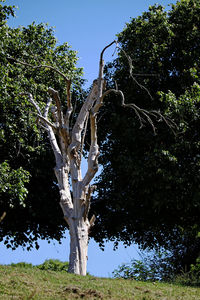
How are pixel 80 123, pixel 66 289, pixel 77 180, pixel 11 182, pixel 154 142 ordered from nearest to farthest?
1. pixel 66 289
2. pixel 77 180
3. pixel 80 123
4. pixel 11 182
5. pixel 154 142

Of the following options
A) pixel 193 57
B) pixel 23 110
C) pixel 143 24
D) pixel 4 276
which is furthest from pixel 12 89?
pixel 4 276

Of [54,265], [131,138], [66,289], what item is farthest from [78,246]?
[54,265]

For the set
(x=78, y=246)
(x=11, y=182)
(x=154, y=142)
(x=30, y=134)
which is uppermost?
(x=30, y=134)

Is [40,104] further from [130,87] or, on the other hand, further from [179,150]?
[179,150]

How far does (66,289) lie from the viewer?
28.2ft

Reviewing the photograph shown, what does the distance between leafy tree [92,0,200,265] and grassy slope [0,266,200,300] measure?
6430 mm

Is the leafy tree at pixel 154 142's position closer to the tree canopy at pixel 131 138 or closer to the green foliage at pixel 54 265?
the tree canopy at pixel 131 138

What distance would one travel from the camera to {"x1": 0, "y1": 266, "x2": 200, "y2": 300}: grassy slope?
813 cm

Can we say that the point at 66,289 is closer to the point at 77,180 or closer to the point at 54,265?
the point at 77,180

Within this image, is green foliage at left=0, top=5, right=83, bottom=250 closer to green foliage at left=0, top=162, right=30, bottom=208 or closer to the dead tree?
green foliage at left=0, top=162, right=30, bottom=208

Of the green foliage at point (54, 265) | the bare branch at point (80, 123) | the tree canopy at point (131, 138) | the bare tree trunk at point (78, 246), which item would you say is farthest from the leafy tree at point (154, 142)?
the bare tree trunk at point (78, 246)

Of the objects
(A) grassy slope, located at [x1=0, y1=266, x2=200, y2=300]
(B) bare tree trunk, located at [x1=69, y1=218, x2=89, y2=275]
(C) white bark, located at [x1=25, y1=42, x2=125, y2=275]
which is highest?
(C) white bark, located at [x1=25, y1=42, x2=125, y2=275]

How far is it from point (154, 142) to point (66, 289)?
9.98 metres

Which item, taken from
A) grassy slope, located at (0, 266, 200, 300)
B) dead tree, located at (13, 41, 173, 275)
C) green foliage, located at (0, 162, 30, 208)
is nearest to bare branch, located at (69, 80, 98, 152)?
dead tree, located at (13, 41, 173, 275)
